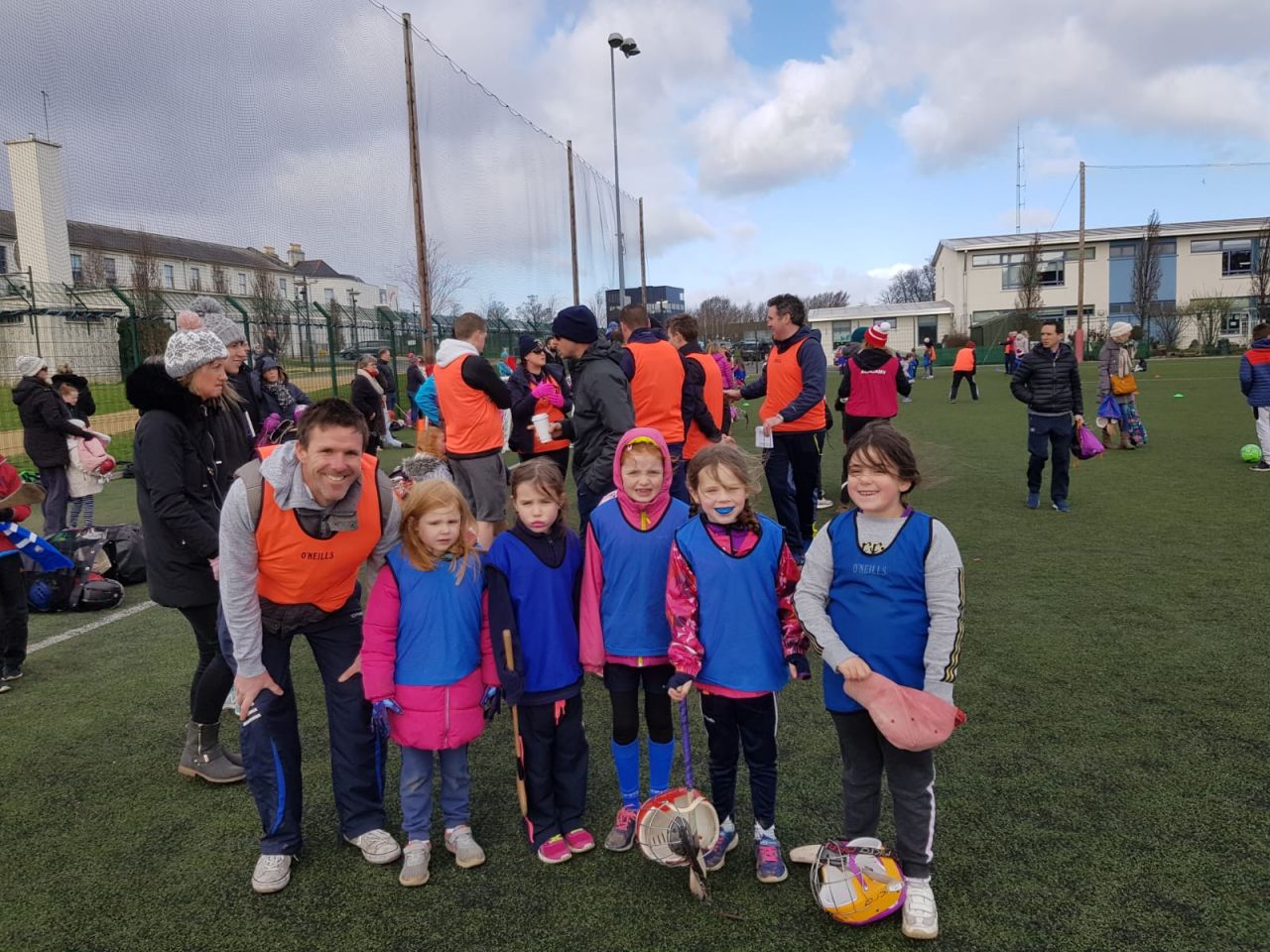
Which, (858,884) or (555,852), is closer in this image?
(858,884)

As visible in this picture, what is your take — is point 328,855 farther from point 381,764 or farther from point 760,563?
point 760,563

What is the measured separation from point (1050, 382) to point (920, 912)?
694 cm

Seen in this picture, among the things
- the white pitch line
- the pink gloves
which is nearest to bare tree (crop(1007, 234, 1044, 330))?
the pink gloves

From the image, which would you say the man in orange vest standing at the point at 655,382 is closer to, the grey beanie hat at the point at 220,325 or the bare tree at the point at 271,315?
the grey beanie hat at the point at 220,325

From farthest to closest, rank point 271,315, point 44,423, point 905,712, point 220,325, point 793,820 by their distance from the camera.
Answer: point 271,315, point 44,423, point 220,325, point 793,820, point 905,712

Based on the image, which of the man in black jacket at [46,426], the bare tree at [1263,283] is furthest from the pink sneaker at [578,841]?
the bare tree at [1263,283]

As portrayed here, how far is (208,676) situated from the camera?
3.55 meters

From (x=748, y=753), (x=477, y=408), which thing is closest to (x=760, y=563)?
(x=748, y=753)

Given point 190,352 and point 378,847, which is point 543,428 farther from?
point 378,847

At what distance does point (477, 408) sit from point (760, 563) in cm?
Answer: 347

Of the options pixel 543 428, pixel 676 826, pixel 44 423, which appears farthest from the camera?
pixel 44 423

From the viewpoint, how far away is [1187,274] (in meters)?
54.7

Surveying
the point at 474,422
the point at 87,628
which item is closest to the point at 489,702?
the point at 474,422

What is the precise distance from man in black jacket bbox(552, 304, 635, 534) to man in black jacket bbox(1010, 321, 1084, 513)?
204 inches
